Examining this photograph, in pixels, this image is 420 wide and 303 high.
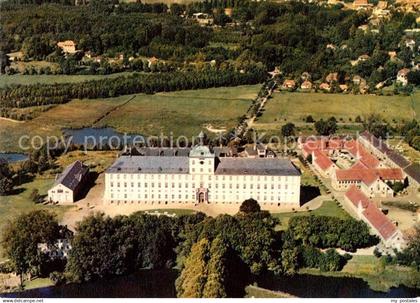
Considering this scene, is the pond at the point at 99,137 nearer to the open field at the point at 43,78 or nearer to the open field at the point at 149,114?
the open field at the point at 149,114

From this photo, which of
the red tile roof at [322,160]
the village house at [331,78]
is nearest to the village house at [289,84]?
the village house at [331,78]

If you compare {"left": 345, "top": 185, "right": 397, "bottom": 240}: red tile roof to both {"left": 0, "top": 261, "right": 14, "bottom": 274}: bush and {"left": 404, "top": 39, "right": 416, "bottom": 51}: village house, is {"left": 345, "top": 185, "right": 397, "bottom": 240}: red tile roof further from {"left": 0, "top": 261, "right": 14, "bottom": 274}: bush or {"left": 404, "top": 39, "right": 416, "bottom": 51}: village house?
{"left": 404, "top": 39, "right": 416, "bottom": 51}: village house

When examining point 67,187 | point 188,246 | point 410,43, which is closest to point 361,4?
point 410,43

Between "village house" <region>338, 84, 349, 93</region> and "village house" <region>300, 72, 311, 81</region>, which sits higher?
"village house" <region>300, 72, 311, 81</region>

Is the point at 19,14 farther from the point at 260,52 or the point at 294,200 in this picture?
the point at 294,200

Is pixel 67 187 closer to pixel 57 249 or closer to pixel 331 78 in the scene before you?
pixel 57 249

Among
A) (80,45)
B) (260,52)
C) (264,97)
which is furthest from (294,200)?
(80,45)

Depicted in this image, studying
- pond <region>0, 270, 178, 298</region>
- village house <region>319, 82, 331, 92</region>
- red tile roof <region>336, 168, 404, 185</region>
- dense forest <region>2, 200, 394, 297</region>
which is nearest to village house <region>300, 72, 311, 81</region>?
village house <region>319, 82, 331, 92</region>

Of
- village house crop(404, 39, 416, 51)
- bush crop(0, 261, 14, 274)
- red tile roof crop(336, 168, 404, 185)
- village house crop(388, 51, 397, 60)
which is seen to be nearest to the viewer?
bush crop(0, 261, 14, 274)
